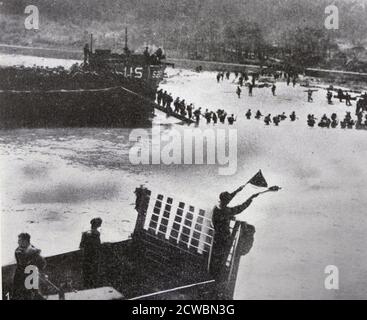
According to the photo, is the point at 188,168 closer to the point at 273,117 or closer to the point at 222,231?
the point at 273,117

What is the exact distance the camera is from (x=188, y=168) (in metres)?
13.9

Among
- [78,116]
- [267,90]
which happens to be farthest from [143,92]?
[267,90]

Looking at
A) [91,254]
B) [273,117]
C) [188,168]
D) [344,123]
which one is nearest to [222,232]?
[91,254]

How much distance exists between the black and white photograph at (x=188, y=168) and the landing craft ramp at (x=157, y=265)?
0.02 metres

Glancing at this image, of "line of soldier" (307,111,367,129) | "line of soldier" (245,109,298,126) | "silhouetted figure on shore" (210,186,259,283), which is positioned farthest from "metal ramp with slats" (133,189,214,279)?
"line of soldier" (307,111,367,129)

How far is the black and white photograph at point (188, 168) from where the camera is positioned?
21.4ft

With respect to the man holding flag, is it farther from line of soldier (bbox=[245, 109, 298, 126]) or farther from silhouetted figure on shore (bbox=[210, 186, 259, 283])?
line of soldier (bbox=[245, 109, 298, 126])

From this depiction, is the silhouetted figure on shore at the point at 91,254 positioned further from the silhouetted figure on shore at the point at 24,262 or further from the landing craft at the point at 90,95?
the landing craft at the point at 90,95

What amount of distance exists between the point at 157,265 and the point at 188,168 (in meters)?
6.98

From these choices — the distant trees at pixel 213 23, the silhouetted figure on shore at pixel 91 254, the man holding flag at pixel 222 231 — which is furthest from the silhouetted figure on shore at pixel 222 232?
the distant trees at pixel 213 23

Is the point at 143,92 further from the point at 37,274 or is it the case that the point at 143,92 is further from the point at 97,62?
the point at 37,274

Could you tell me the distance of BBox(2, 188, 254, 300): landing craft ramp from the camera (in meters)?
6.14

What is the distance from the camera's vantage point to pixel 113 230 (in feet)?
33.0

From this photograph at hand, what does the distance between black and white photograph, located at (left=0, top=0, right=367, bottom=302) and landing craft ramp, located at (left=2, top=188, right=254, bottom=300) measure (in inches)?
0.8
